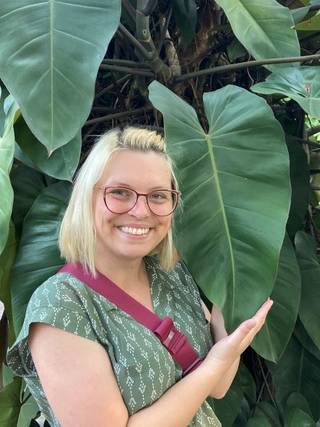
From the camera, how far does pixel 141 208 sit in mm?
765

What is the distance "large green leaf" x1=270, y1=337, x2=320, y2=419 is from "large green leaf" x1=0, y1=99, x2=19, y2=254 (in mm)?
641

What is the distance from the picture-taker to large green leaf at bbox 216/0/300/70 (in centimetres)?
98

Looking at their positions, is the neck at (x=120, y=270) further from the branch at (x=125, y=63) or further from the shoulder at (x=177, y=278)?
the branch at (x=125, y=63)

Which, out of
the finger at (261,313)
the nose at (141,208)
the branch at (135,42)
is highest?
the branch at (135,42)

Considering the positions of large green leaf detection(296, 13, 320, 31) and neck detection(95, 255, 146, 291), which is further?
large green leaf detection(296, 13, 320, 31)

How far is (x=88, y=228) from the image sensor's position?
0.77m

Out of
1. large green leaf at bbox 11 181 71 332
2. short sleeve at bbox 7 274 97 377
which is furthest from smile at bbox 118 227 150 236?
large green leaf at bbox 11 181 71 332

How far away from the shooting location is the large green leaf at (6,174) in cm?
77

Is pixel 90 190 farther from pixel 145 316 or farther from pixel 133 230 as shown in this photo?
pixel 145 316

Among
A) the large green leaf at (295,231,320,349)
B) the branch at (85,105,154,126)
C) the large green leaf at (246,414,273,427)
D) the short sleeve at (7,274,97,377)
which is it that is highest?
the branch at (85,105,154,126)

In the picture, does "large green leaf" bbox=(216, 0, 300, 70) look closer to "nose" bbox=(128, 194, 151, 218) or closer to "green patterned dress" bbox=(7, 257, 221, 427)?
"nose" bbox=(128, 194, 151, 218)

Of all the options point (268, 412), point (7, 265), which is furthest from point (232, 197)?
point (268, 412)

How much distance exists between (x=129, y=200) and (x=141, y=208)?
0.07 feet

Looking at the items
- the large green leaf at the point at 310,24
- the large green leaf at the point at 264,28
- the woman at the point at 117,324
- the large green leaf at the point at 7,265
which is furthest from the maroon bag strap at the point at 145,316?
the large green leaf at the point at 310,24
